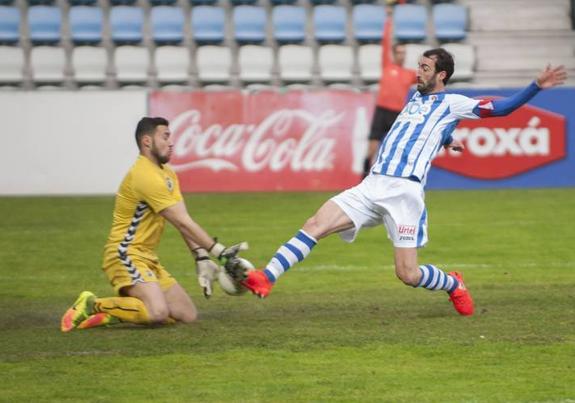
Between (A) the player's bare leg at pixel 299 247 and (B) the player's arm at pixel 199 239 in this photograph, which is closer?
(A) the player's bare leg at pixel 299 247

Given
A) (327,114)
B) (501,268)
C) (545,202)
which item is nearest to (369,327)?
(501,268)

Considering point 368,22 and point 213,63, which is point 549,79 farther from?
point 368,22

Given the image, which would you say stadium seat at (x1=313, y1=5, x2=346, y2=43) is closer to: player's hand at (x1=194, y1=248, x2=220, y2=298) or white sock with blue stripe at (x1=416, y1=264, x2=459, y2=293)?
white sock with blue stripe at (x1=416, y1=264, x2=459, y2=293)

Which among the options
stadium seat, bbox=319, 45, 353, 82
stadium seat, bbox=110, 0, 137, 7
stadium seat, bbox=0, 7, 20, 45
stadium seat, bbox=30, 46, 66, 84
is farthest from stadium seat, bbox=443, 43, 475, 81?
stadium seat, bbox=0, 7, 20, 45

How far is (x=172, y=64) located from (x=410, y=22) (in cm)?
461

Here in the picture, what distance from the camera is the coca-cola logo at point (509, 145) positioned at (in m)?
20.1

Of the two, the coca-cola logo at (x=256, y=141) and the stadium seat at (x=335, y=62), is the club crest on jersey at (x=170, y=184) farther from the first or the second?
the stadium seat at (x=335, y=62)

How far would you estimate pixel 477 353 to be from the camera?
26.5ft

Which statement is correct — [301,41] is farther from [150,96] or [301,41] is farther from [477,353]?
[477,353]

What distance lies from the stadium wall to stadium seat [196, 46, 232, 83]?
3071mm

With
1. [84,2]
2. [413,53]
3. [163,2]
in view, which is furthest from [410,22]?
[84,2]

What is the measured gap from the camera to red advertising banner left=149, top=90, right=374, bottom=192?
65.6 ft

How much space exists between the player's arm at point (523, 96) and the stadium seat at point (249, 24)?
14.9m

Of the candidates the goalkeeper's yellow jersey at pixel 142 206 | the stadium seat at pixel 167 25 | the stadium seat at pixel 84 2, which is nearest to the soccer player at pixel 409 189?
the goalkeeper's yellow jersey at pixel 142 206
